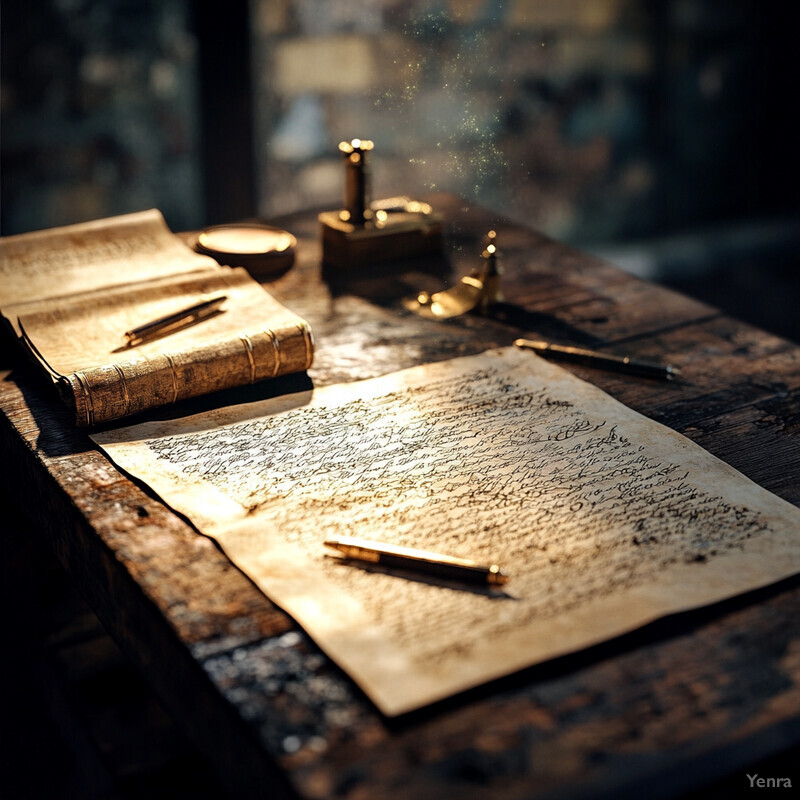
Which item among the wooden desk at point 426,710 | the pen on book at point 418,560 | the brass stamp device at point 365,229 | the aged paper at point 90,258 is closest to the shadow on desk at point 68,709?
the wooden desk at point 426,710

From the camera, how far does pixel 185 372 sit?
1465 mm

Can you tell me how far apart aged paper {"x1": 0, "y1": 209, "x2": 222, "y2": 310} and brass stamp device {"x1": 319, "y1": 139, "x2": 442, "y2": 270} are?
285mm

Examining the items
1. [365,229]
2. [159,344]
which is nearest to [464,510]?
[159,344]

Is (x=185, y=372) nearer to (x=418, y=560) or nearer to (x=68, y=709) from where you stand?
(x=418, y=560)

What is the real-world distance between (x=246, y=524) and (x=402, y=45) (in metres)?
2.91

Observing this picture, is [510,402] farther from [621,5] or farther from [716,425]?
[621,5]

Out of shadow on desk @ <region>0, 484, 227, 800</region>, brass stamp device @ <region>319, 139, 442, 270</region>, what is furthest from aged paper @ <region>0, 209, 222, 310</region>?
shadow on desk @ <region>0, 484, 227, 800</region>

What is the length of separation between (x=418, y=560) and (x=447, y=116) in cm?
311

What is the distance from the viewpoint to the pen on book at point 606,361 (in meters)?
1.63

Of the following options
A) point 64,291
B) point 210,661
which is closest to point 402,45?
point 64,291

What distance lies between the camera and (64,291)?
5.75 ft

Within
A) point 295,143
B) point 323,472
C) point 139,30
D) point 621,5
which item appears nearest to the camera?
point 323,472

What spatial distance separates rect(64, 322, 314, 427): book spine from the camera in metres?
1.39

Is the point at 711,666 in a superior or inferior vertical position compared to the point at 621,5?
inferior
